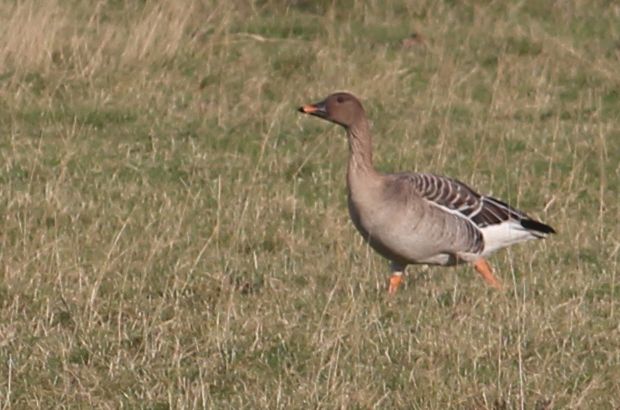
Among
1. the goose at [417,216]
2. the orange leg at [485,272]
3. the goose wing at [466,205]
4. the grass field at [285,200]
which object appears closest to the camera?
the grass field at [285,200]

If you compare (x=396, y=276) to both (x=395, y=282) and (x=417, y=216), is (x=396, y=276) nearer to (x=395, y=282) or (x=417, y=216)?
(x=395, y=282)

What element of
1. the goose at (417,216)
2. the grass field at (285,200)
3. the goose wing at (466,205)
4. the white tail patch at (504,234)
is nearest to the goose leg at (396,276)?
the goose at (417,216)

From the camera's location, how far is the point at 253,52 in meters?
14.8

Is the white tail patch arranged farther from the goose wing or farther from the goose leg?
the goose leg

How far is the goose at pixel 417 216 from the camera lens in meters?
8.11

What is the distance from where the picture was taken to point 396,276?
8.23m

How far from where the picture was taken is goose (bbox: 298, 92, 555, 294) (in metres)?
8.11

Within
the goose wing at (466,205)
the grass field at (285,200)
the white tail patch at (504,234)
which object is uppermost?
the goose wing at (466,205)

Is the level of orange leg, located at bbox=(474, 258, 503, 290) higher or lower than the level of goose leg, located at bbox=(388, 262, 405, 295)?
higher

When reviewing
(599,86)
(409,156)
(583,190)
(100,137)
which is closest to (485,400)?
(583,190)

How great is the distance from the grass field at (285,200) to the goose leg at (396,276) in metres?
0.13

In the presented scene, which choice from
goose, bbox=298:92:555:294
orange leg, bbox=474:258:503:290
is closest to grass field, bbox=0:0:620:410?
orange leg, bbox=474:258:503:290

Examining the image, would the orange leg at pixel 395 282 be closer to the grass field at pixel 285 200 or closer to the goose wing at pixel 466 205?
the grass field at pixel 285 200

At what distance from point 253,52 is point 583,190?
4.80 meters
